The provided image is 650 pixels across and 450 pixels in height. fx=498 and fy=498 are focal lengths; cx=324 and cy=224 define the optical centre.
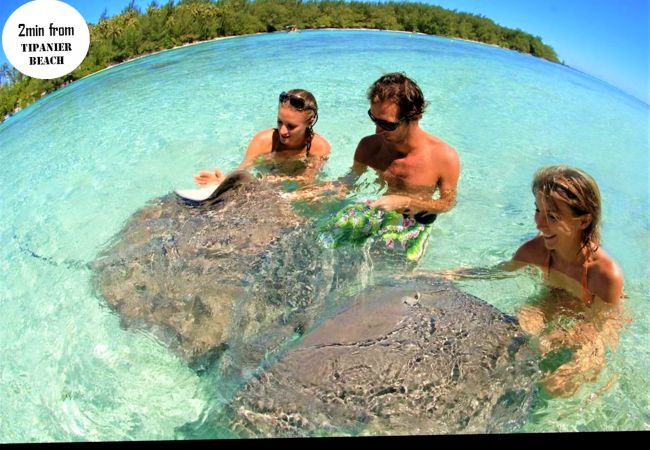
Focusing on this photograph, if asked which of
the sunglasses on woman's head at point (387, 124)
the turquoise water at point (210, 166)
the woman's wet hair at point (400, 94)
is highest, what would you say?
the woman's wet hair at point (400, 94)

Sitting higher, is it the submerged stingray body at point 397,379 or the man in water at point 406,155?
the man in water at point 406,155

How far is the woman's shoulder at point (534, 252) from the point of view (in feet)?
8.13

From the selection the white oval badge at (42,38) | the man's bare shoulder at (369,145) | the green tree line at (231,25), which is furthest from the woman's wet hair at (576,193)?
the green tree line at (231,25)

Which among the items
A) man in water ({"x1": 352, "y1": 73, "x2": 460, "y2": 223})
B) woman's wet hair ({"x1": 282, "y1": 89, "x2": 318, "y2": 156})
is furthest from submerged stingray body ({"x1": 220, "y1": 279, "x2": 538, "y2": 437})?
woman's wet hair ({"x1": 282, "y1": 89, "x2": 318, "y2": 156})

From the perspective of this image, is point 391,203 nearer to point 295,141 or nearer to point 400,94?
point 400,94

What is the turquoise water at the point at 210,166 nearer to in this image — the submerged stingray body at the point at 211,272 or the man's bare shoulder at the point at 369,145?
the submerged stingray body at the point at 211,272

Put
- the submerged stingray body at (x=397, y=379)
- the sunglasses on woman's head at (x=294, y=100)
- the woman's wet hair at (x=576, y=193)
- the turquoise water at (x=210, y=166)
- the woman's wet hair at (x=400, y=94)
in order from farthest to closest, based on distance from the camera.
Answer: the sunglasses on woman's head at (x=294, y=100) → the woman's wet hair at (x=400, y=94) → the turquoise water at (x=210, y=166) → the woman's wet hair at (x=576, y=193) → the submerged stingray body at (x=397, y=379)

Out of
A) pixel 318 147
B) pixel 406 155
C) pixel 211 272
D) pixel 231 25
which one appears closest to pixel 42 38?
pixel 318 147

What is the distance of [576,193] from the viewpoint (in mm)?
2102

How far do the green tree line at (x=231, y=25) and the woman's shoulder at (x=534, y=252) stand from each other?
5.87 meters

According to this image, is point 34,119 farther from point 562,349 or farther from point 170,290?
point 562,349

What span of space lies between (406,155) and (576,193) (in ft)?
4.35

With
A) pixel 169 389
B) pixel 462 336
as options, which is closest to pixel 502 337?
pixel 462 336

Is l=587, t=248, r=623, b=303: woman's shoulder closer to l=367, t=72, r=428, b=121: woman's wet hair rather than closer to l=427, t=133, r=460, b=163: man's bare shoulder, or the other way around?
l=427, t=133, r=460, b=163: man's bare shoulder
